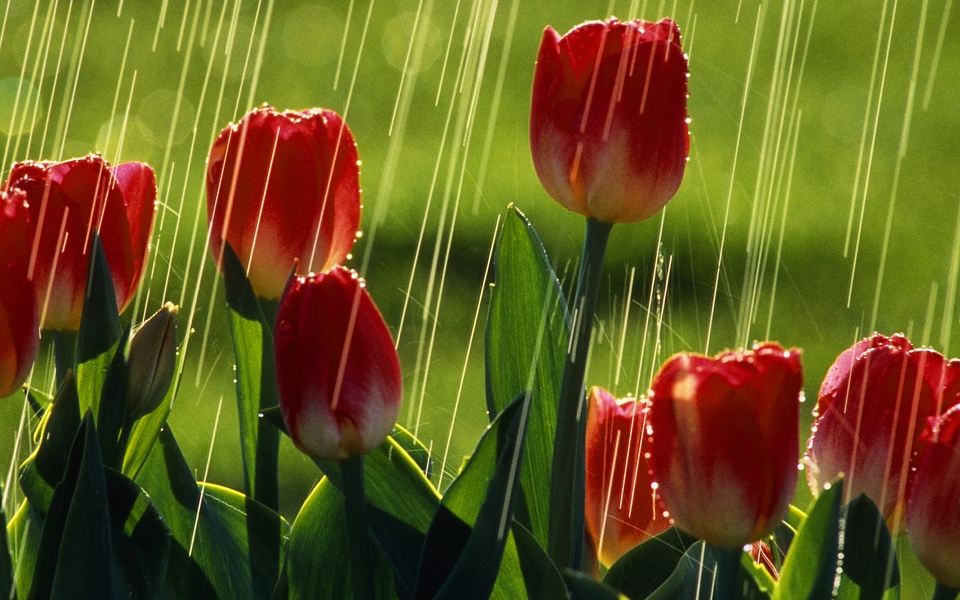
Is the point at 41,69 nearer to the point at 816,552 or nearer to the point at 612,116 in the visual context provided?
the point at 612,116

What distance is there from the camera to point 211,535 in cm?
54

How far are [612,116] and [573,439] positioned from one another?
14cm

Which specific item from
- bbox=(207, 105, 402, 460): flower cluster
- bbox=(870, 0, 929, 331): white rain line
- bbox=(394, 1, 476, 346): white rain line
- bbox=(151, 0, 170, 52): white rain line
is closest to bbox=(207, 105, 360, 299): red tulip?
bbox=(207, 105, 402, 460): flower cluster

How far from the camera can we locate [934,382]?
49 centimetres

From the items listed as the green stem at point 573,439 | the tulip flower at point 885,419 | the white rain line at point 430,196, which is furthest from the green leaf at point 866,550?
the white rain line at point 430,196

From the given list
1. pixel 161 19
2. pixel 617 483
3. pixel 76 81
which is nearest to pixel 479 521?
pixel 617 483

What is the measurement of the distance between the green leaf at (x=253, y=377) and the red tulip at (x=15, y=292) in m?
0.09

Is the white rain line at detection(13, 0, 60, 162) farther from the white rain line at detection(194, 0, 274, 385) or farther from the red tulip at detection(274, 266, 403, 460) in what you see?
the red tulip at detection(274, 266, 403, 460)

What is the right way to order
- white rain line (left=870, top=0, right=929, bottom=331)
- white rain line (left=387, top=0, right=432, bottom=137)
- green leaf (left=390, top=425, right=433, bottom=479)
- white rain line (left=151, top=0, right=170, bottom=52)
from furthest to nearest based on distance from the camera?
white rain line (left=151, top=0, right=170, bottom=52)
white rain line (left=387, top=0, right=432, bottom=137)
white rain line (left=870, top=0, right=929, bottom=331)
green leaf (left=390, top=425, right=433, bottom=479)

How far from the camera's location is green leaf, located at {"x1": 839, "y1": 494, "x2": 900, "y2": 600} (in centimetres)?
46

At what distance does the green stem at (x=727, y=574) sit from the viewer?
424 millimetres

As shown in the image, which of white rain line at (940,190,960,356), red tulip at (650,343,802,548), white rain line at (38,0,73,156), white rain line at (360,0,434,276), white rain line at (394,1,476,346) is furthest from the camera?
white rain line at (38,0,73,156)

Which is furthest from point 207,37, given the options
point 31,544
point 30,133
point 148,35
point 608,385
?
point 31,544

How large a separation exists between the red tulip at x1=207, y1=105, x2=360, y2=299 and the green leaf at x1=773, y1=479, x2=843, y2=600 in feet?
0.83
